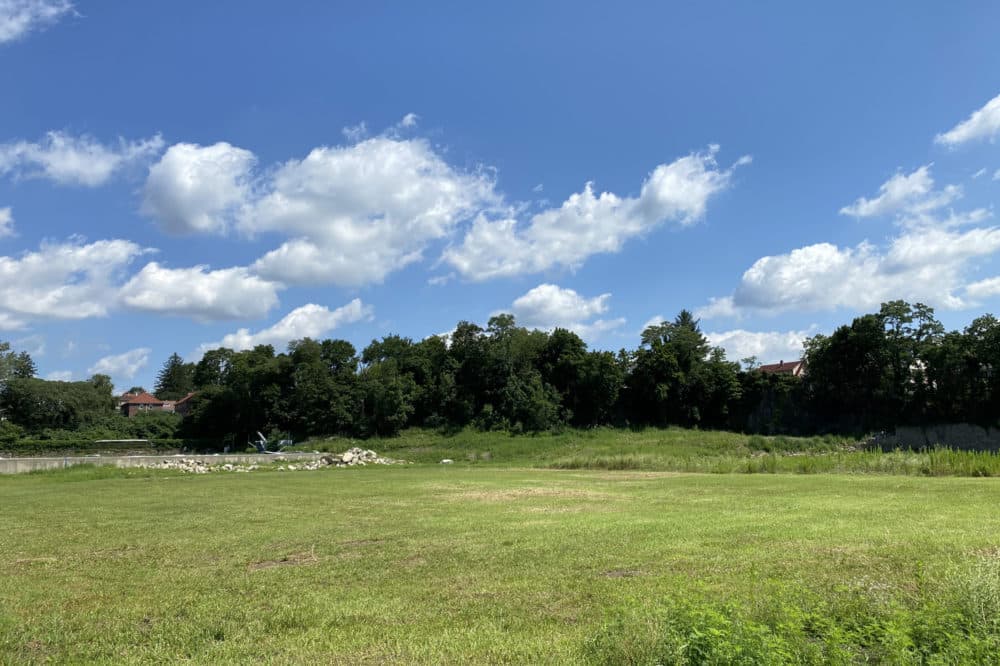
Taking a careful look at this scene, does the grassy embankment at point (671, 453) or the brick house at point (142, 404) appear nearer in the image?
the grassy embankment at point (671, 453)

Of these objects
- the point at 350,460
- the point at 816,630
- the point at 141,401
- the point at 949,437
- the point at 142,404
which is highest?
the point at 141,401

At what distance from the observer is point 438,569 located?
9656 millimetres

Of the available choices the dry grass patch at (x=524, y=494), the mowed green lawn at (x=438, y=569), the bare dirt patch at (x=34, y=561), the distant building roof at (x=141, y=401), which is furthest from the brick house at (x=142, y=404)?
the bare dirt patch at (x=34, y=561)

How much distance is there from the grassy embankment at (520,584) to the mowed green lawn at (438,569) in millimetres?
44

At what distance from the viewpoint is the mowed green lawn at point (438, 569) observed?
6.48 meters

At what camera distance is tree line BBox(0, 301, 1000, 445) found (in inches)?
2579

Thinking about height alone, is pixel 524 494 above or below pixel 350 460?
above

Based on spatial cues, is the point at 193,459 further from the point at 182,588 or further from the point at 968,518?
the point at 968,518

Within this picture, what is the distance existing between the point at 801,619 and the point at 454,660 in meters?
3.20

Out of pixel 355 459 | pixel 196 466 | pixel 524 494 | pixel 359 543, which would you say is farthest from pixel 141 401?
pixel 359 543

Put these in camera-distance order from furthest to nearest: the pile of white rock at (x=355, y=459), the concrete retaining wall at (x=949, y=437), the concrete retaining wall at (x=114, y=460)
Answer: the concrete retaining wall at (x=949, y=437) < the pile of white rock at (x=355, y=459) < the concrete retaining wall at (x=114, y=460)

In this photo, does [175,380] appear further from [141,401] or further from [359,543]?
[359,543]

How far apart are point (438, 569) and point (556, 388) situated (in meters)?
71.8

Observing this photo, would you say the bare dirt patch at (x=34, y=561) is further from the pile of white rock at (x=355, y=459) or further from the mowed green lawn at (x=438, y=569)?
the pile of white rock at (x=355, y=459)
